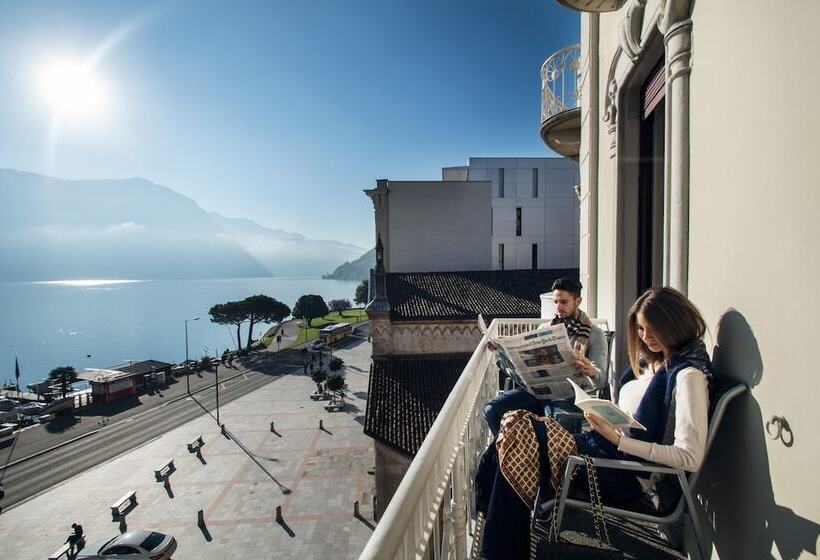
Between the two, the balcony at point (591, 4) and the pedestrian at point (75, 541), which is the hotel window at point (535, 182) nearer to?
the balcony at point (591, 4)

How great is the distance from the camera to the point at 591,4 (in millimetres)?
3668

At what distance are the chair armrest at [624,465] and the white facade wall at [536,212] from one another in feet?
72.7

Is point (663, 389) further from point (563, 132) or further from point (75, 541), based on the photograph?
point (75, 541)

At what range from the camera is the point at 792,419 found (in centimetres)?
161

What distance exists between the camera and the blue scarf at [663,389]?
192cm

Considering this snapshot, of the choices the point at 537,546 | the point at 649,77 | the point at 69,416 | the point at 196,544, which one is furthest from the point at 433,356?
the point at 69,416

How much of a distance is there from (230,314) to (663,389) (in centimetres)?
5431

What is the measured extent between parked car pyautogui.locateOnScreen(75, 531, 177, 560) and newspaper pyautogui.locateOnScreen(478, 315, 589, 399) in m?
14.8

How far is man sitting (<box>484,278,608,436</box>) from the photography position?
2738 mm

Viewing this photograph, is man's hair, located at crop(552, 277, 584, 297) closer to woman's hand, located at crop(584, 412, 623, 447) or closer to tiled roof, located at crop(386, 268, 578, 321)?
woman's hand, located at crop(584, 412, 623, 447)

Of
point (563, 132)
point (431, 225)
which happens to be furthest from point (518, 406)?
point (431, 225)

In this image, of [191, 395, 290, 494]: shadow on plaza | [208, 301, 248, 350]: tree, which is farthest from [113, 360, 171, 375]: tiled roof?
[191, 395, 290, 494]: shadow on plaza

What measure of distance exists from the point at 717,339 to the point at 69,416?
1520 inches

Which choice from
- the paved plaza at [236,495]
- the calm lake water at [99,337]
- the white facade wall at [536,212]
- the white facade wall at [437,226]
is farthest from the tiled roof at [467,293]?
the calm lake water at [99,337]
